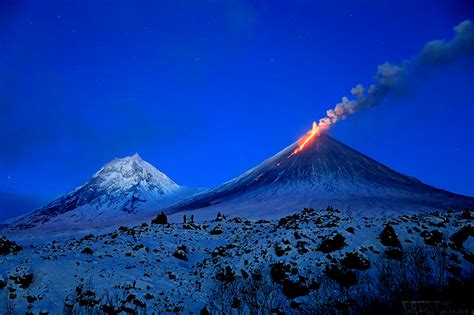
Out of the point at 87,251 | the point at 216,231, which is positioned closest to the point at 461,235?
the point at 216,231

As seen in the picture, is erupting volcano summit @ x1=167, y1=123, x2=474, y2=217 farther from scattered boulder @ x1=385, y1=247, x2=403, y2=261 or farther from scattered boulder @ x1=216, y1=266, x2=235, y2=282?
scattered boulder @ x1=216, y1=266, x2=235, y2=282

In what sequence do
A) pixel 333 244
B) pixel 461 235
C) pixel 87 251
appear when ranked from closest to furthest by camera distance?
pixel 461 235 < pixel 333 244 < pixel 87 251

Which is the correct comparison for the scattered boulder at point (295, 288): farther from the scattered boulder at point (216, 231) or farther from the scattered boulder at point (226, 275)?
the scattered boulder at point (216, 231)

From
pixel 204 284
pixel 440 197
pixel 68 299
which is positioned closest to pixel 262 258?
pixel 204 284

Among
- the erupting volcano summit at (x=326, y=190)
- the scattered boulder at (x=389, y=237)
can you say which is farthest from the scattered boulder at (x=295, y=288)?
the erupting volcano summit at (x=326, y=190)

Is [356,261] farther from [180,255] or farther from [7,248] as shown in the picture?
[7,248]
